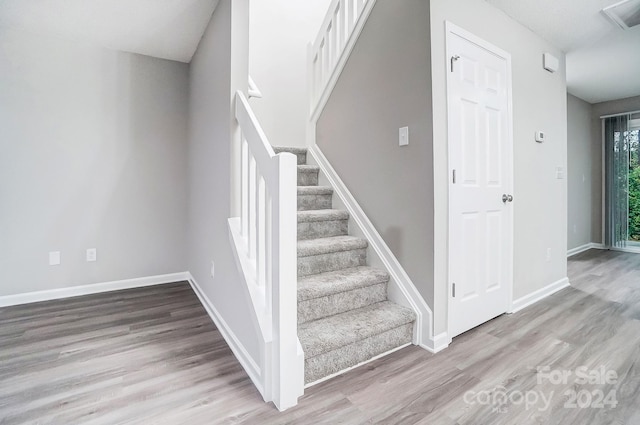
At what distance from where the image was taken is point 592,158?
5.30 metres

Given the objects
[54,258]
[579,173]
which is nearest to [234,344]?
[54,258]

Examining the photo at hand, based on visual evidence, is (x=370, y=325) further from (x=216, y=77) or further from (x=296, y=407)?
(x=216, y=77)

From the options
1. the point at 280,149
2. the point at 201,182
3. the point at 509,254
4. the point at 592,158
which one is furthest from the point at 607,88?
the point at 201,182

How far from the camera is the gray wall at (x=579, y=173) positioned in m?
4.87

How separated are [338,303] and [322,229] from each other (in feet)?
2.21

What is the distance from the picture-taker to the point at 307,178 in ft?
9.48

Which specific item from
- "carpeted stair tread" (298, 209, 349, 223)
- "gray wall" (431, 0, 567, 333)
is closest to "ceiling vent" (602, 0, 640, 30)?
"gray wall" (431, 0, 567, 333)

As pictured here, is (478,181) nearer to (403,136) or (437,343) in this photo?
(403,136)

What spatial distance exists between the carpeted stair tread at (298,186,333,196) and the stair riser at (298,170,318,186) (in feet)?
0.59

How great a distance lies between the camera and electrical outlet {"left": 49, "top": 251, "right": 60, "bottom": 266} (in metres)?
2.89

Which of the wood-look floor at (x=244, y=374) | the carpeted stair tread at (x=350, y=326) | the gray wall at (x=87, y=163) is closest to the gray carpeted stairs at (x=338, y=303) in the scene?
the carpeted stair tread at (x=350, y=326)

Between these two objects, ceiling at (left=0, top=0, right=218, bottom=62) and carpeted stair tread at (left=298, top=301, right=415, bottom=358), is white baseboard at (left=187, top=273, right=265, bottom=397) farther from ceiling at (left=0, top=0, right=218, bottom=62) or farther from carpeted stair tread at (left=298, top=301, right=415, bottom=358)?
ceiling at (left=0, top=0, right=218, bottom=62)

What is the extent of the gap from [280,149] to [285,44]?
70.4 inches

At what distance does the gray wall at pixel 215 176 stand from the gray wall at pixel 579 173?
515cm
